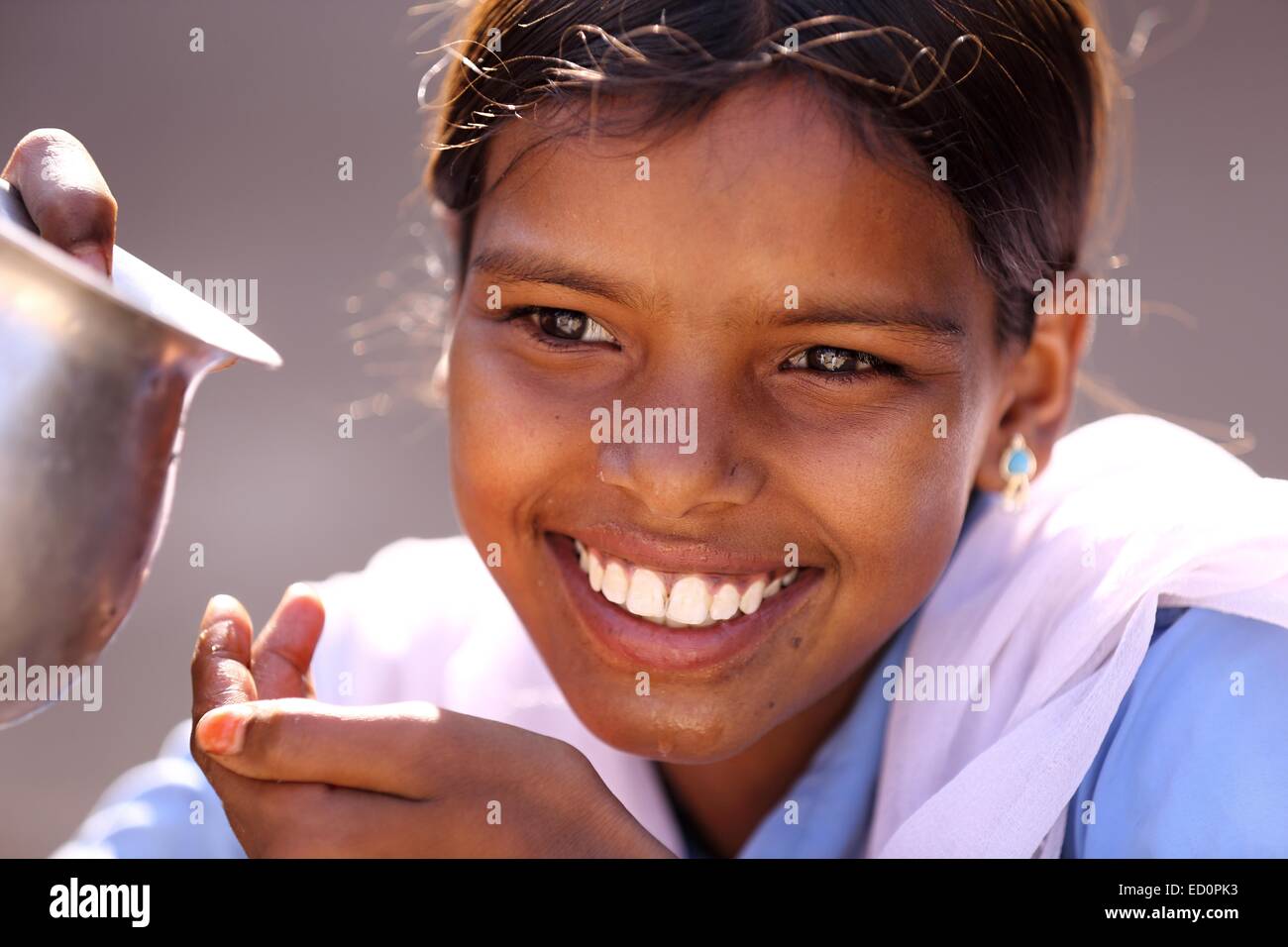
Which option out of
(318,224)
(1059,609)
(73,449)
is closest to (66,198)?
(73,449)

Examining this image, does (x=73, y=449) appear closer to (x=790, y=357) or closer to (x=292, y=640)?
(x=292, y=640)

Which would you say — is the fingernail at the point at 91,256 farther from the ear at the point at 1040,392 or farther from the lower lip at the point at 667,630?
the ear at the point at 1040,392

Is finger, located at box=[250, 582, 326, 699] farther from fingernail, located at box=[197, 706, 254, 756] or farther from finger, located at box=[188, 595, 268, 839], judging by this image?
fingernail, located at box=[197, 706, 254, 756]

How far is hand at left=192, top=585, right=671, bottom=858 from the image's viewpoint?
0.76m

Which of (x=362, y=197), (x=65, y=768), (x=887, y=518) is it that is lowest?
(x=65, y=768)

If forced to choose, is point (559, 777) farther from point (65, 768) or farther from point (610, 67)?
point (65, 768)

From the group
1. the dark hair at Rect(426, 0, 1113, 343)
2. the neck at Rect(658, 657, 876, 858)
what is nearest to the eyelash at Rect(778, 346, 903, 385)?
the dark hair at Rect(426, 0, 1113, 343)

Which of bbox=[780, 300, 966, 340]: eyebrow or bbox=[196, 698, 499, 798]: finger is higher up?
bbox=[780, 300, 966, 340]: eyebrow

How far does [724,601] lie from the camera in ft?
3.27

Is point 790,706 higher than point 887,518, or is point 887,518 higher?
point 887,518

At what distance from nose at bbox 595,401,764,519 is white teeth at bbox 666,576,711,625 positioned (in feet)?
0.25

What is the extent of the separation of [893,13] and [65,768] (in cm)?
161
